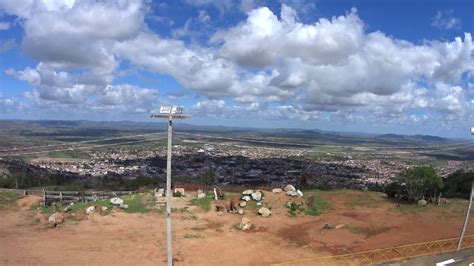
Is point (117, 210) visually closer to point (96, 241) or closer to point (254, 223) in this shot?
point (96, 241)

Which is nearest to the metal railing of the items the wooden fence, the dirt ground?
the dirt ground

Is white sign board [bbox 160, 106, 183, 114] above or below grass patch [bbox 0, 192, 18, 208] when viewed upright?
above

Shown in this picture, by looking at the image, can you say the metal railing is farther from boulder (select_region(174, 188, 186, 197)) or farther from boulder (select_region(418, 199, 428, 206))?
boulder (select_region(174, 188, 186, 197))

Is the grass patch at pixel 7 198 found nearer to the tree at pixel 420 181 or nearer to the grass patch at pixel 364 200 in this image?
the grass patch at pixel 364 200

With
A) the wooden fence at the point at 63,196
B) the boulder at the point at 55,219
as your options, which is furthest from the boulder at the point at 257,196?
the boulder at the point at 55,219

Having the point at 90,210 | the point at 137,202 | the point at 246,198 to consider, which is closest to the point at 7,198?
the point at 90,210

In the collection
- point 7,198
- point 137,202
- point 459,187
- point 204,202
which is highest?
point 459,187

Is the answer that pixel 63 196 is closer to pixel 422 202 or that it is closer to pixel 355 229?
pixel 355 229
